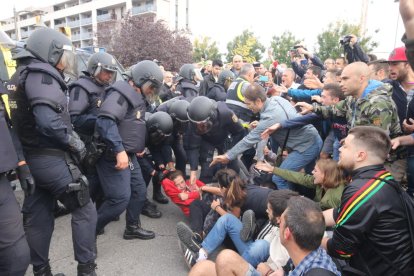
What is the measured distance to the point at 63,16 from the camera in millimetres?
56188

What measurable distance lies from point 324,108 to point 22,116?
297cm

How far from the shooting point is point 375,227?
1726 millimetres

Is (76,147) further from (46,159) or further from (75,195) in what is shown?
(75,195)

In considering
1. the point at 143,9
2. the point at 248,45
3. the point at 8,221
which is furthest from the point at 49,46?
the point at 143,9

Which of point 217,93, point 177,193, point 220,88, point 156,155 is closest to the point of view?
point 177,193

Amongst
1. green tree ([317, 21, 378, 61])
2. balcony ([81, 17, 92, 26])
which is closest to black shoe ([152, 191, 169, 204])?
green tree ([317, 21, 378, 61])

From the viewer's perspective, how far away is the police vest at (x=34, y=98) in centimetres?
250

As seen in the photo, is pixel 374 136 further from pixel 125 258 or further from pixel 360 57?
pixel 360 57

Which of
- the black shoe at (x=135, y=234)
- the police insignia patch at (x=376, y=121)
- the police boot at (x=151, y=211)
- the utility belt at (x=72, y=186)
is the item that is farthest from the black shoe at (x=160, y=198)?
the police insignia patch at (x=376, y=121)

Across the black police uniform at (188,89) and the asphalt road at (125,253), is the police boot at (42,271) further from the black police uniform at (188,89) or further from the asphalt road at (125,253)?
the black police uniform at (188,89)

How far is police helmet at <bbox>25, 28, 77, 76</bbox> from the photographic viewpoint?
8.72ft

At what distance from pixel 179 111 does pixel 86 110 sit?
1.16 metres

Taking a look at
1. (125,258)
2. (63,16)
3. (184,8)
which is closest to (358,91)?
(125,258)

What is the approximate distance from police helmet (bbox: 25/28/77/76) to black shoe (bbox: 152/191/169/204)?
2709 mm
